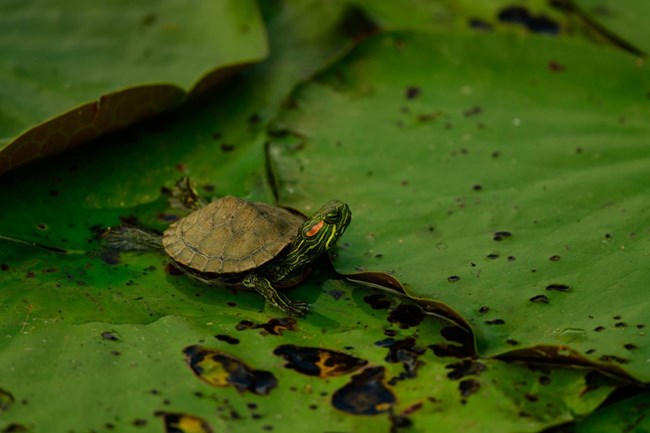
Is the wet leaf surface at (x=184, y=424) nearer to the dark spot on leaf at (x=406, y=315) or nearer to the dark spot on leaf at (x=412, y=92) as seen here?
the dark spot on leaf at (x=406, y=315)

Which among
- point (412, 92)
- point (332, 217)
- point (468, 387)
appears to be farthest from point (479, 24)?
point (468, 387)

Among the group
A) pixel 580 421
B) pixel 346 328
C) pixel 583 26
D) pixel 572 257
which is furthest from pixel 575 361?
pixel 583 26

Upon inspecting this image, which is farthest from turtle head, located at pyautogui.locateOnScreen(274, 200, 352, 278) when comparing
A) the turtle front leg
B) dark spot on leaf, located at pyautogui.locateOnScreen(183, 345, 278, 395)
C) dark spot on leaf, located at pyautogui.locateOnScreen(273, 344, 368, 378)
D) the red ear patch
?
dark spot on leaf, located at pyautogui.locateOnScreen(183, 345, 278, 395)

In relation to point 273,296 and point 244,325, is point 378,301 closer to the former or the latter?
point 273,296

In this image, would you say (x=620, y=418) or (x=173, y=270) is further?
(x=173, y=270)

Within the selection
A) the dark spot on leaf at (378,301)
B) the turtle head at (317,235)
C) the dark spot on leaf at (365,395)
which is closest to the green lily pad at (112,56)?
the turtle head at (317,235)
